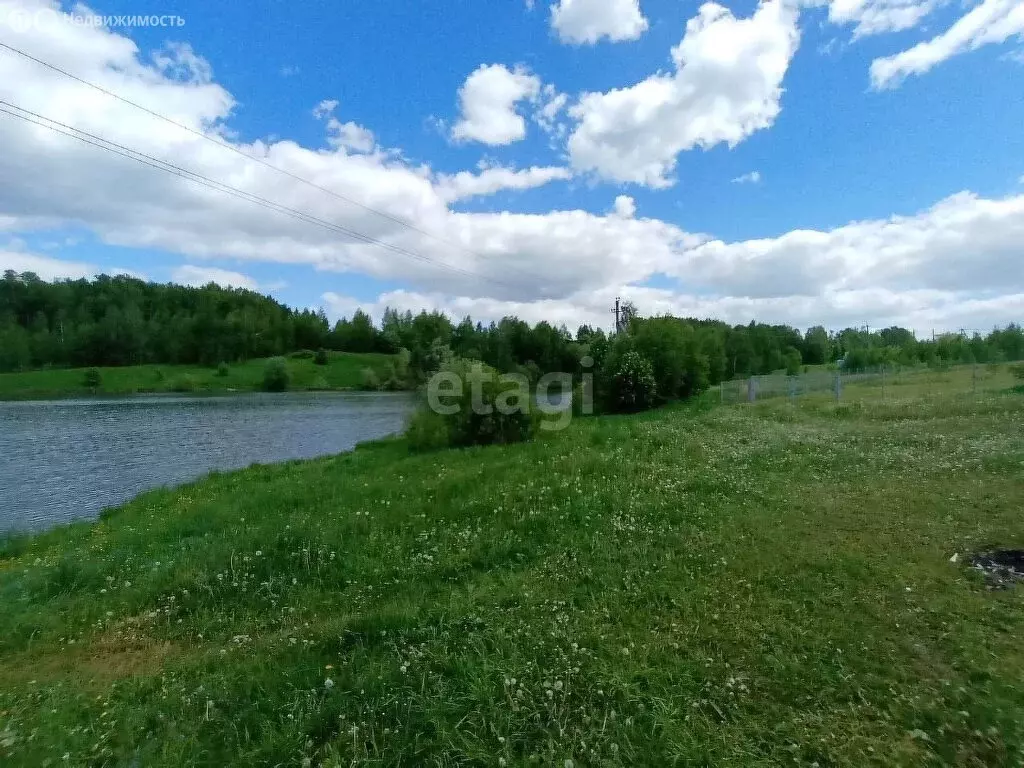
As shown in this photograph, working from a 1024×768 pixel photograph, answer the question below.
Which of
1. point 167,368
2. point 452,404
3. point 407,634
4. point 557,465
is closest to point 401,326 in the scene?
point 167,368

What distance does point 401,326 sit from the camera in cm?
10512

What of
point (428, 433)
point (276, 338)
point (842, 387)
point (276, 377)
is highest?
point (276, 338)

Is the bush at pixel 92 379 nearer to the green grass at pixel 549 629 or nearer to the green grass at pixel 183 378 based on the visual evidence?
the green grass at pixel 183 378

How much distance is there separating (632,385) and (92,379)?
74.5 m

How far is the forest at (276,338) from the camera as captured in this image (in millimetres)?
73938

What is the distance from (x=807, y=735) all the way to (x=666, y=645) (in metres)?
1.38

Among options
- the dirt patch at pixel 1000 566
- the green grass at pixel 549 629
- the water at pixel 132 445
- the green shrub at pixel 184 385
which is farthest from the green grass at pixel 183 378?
the dirt patch at pixel 1000 566

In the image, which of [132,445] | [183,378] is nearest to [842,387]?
[132,445]

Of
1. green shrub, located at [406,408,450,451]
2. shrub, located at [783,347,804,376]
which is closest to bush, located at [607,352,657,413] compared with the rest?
green shrub, located at [406,408,450,451]

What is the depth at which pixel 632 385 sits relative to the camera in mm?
37062

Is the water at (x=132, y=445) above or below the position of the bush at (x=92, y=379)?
below

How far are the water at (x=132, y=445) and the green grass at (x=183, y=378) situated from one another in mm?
19666

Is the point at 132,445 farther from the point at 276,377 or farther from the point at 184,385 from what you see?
the point at 184,385

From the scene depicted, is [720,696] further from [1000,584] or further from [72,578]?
[72,578]
